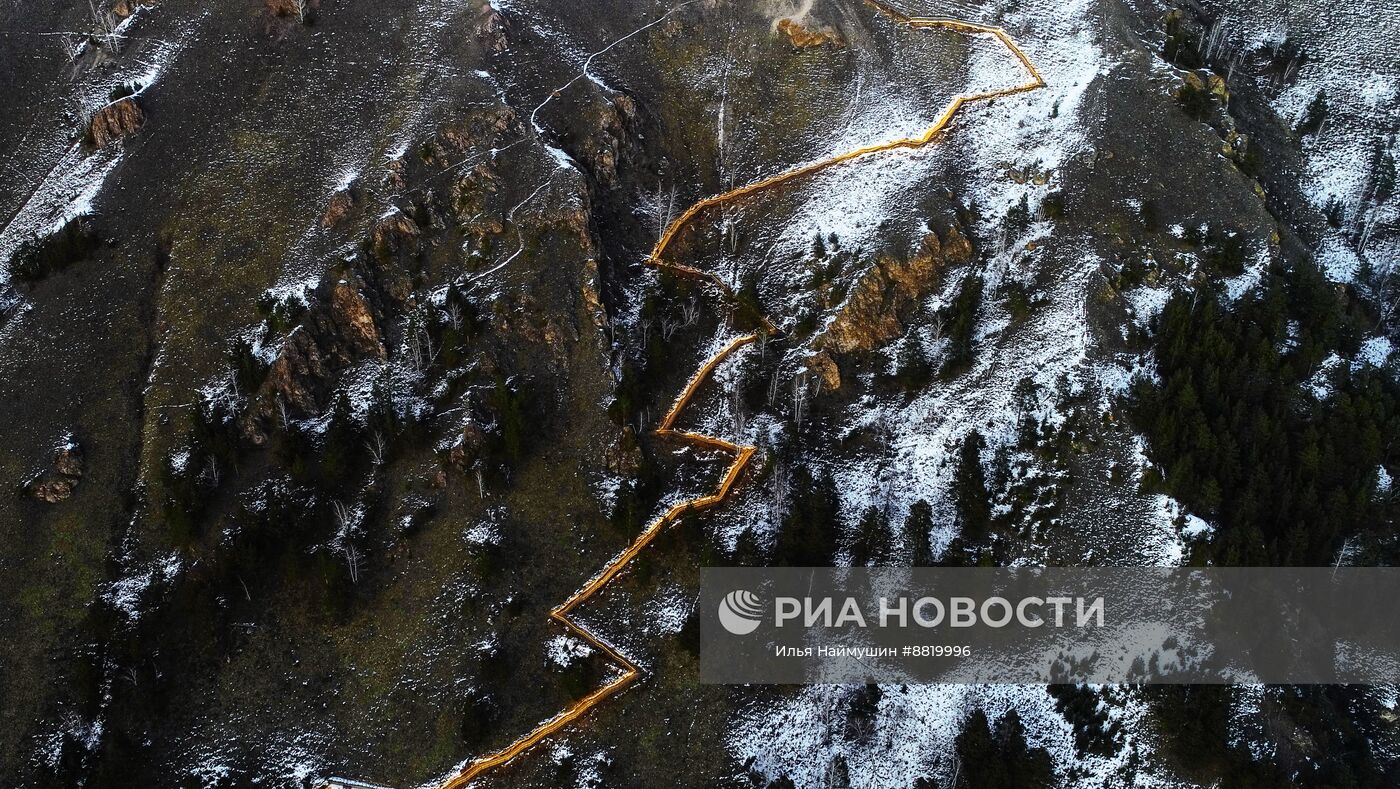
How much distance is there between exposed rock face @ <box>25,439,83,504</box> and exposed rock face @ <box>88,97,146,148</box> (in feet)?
72.9

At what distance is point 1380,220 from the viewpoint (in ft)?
213

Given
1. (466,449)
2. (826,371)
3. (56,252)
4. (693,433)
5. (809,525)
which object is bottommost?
(809,525)

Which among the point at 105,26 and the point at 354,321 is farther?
the point at 105,26

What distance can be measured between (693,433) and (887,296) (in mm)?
14127

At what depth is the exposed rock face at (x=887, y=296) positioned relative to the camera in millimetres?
55625

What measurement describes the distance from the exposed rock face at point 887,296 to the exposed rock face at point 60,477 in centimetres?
3883

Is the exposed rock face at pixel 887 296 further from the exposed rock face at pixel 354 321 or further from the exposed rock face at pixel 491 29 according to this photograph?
the exposed rock face at pixel 491 29

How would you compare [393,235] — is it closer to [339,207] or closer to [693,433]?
[339,207]

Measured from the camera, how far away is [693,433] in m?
52.7

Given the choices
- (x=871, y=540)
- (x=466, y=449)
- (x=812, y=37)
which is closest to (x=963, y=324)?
(x=871, y=540)

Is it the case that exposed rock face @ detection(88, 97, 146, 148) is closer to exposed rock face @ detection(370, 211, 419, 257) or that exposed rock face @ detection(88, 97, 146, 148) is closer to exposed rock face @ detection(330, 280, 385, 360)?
exposed rock face @ detection(370, 211, 419, 257)

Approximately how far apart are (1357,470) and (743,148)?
39517 millimetres

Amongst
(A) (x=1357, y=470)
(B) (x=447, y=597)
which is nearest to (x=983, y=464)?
(A) (x=1357, y=470)

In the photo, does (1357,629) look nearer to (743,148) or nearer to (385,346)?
(743,148)
